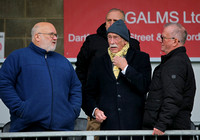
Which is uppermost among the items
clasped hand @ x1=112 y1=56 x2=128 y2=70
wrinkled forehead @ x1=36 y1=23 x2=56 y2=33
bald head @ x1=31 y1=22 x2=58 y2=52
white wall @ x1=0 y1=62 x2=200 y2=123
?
wrinkled forehead @ x1=36 y1=23 x2=56 y2=33

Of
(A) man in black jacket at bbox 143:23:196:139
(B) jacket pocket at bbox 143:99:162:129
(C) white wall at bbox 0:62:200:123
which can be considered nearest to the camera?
(A) man in black jacket at bbox 143:23:196:139

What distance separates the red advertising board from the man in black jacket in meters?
2.72

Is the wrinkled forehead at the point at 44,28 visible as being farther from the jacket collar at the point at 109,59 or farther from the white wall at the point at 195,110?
the white wall at the point at 195,110

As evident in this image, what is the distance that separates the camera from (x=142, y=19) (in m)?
7.31

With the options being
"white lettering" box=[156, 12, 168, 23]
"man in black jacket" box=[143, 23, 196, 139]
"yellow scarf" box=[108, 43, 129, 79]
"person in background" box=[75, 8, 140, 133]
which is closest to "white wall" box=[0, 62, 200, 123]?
"white lettering" box=[156, 12, 168, 23]

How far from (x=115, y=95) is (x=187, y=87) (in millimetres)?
749

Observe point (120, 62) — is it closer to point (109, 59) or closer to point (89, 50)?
point (109, 59)

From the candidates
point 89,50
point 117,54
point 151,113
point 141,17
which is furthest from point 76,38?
point 151,113

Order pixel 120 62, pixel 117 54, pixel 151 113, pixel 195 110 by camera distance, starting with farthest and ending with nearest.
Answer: pixel 195 110
pixel 117 54
pixel 120 62
pixel 151 113

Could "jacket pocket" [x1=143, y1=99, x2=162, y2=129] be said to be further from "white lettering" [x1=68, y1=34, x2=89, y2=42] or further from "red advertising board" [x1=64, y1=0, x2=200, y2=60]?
"white lettering" [x1=68, y1=34, x2=89, y2=42]

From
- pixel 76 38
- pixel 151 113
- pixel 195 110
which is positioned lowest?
pixel 195 110

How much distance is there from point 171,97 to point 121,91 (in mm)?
628

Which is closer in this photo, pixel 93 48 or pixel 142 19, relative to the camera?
pixel 93 48

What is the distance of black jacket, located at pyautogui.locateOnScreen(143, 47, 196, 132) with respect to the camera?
421 cm
